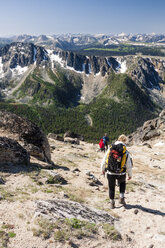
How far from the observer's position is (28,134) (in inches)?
782

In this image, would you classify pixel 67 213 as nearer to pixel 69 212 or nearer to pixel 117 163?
pixel 69 212

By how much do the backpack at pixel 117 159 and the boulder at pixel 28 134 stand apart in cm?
1082

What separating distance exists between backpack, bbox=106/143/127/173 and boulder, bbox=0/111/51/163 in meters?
10.8

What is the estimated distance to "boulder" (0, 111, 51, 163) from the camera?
755 inches

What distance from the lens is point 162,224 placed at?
9703 millimetres

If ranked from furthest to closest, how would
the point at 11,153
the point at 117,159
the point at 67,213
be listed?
the point at 11,153, the point at 117,159, the point at 67,213

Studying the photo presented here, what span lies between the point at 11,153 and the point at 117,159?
379 inches

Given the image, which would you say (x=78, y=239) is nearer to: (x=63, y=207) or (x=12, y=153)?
(x=63, y=207)

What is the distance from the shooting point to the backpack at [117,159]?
10320mm

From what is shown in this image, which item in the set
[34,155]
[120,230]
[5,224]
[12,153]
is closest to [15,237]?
[5,224]

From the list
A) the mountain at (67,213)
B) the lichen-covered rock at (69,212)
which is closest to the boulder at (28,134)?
the mountain at (67,213)

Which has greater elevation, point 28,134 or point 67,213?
point 28,134

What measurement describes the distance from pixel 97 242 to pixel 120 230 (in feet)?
5.73

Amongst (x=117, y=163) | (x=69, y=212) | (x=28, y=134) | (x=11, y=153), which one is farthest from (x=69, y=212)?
(x=28, y=134)
